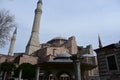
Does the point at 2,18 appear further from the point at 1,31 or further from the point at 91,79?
the point at 91,79

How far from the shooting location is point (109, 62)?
1454 centimetres

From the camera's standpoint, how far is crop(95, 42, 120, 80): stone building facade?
13.8m

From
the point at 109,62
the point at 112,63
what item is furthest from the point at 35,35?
the point at 112,63

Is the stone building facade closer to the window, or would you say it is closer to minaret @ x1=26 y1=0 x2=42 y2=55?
the window

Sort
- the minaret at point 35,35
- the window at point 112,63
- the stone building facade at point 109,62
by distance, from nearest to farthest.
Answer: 1. the stone building facade at point 109,62
2. the window at point 112,63
3. the minaret at point 35,35

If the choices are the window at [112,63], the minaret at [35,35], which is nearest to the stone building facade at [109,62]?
the window at [112,63]

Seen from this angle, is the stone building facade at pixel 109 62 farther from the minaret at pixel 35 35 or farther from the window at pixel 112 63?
the minaret at pixel 35 35

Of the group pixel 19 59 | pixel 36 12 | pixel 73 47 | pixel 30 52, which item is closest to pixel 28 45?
pixel 30 52

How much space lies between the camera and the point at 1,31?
53.5ft

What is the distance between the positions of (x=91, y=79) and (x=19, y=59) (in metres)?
20.3

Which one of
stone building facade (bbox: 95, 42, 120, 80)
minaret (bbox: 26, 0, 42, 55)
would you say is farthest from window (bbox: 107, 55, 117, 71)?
minaret (bbox: 26, 0, 42, 55)

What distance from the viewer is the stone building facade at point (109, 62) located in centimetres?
1384

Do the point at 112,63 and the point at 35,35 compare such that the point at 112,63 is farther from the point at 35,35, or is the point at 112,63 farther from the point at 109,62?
the point at 35,35

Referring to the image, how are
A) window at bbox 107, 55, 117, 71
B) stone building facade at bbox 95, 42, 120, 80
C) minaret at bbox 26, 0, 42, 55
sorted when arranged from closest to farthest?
1. stone building facade at bbox 95, 42, 120, 80
2. window at bbox 107, 55, 117, 71
3. minaret at bbox 26, 0, 42, 55
